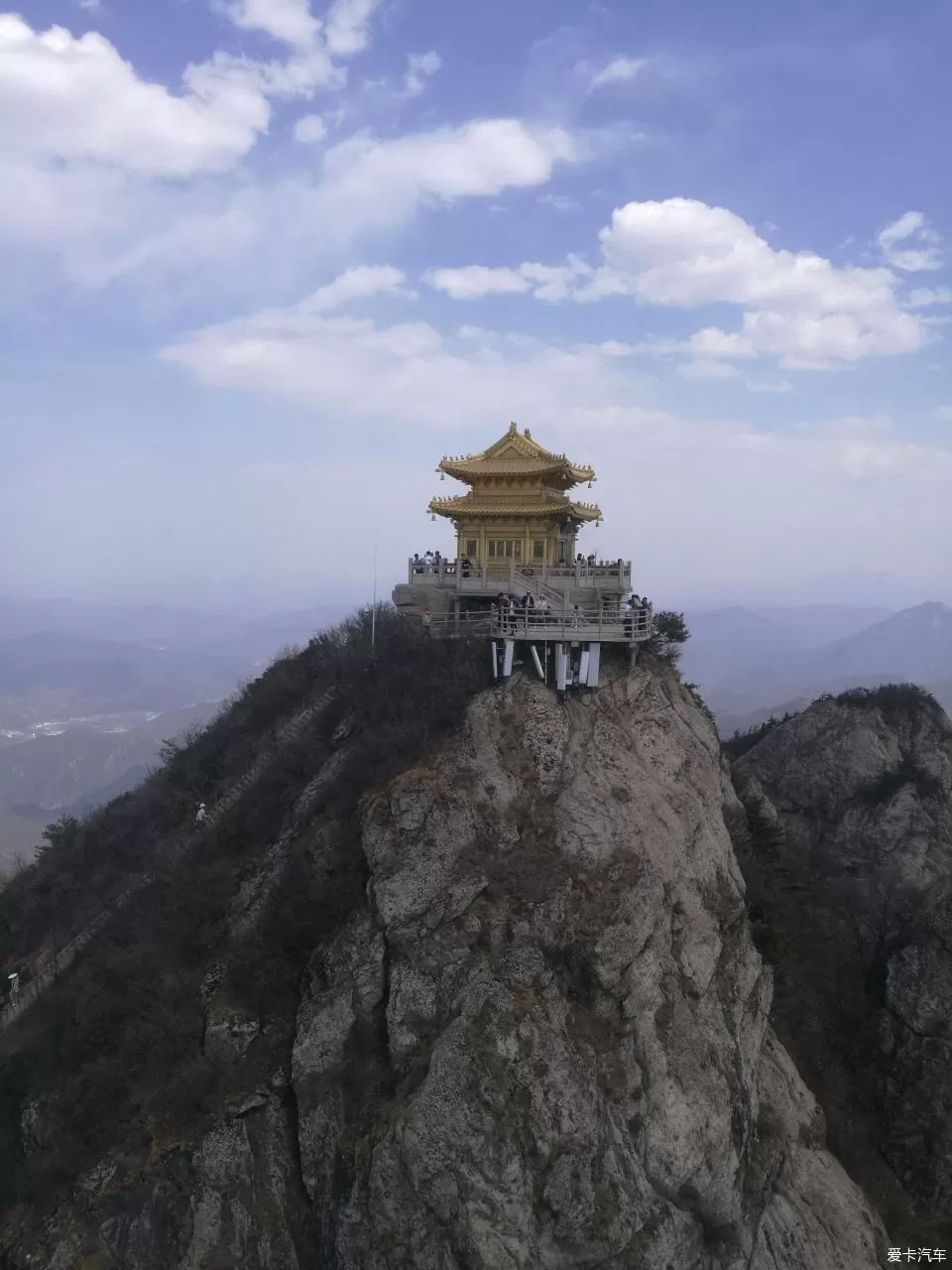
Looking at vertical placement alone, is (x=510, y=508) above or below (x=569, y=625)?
above

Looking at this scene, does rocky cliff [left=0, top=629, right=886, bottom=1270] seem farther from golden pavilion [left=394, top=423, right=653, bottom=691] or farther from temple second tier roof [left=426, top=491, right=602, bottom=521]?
temple second tier roof [left=426, top=491, right=602, bottom=521]

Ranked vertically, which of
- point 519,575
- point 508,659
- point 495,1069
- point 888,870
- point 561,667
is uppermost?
point 519,575

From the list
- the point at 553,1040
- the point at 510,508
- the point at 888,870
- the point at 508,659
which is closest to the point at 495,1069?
the point at 553,1040

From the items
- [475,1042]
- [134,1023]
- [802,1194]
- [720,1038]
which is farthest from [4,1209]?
[802,1194]

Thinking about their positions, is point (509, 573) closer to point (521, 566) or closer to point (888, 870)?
point (521, 566)

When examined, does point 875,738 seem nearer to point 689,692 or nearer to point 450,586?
point 689,692

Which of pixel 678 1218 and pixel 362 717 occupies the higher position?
pixel 362 717

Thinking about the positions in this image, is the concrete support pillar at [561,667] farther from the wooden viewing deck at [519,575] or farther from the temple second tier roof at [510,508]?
the temple second tier roof at [510,508]
